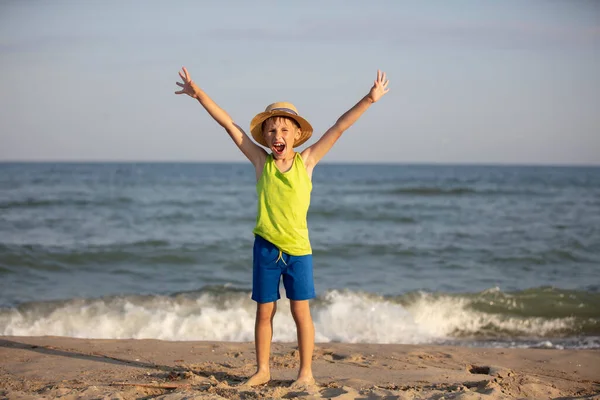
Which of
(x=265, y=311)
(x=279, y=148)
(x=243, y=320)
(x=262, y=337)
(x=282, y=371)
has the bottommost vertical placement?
(x=282, y=371)

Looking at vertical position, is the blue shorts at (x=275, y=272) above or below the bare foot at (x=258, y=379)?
above

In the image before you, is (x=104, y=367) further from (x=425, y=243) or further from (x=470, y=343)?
(x=425, y=243)

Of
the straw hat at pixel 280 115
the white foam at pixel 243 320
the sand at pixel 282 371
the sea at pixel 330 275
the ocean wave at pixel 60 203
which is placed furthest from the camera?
the ocean wave at pixel 60 203

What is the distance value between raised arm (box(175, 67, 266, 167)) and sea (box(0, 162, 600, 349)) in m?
3.20

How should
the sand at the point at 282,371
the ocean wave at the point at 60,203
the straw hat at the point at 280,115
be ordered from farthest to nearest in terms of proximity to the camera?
the ocean wave at the point at 60,203, the straw hat at the point at 280,115, the sand at the point at 282,371

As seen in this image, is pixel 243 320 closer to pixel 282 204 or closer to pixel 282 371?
pixel 282 371

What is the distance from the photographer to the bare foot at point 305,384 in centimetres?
388

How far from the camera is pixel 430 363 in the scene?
5148 mm

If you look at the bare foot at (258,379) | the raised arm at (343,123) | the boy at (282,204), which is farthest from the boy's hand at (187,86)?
the bare foot at (258,379)

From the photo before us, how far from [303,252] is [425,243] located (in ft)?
30.8

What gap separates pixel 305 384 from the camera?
3.96 meters

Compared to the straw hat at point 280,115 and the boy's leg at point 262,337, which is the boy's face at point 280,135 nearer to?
the straw hat at point 280,115

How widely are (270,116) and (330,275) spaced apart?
617 centimetres

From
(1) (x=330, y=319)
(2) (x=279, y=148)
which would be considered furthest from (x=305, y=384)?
(1) (x=330, y=319)
